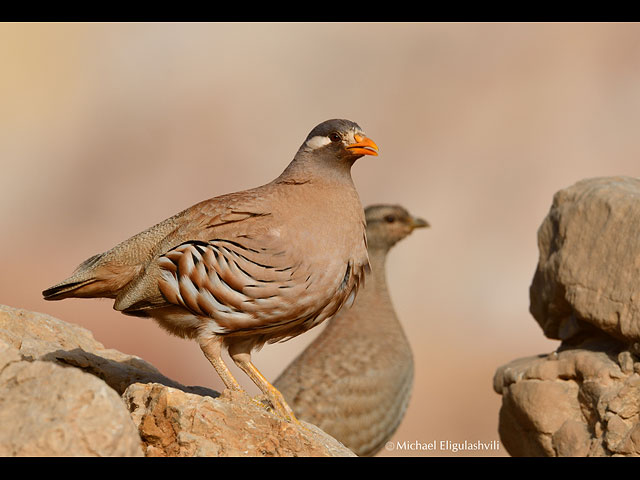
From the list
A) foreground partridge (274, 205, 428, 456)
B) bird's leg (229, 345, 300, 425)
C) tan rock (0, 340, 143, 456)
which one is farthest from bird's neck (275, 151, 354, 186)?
foreground partridge (274, 205, 428, 456)

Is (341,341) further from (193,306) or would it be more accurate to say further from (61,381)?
(61,381)

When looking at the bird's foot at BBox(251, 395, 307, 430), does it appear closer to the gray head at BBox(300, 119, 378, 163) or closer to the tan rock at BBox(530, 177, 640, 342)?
the gray head at BBox(300, 119, 378, 163)

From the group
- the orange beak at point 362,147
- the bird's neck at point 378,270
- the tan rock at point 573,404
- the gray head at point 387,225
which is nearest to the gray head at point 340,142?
the orange beak at point 362,147

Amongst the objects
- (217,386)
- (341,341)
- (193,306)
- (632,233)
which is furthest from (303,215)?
(217,386)

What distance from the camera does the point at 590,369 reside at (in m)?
6.74

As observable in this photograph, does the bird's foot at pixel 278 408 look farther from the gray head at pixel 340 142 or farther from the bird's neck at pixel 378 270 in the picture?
the bird's neck at pixel 378 270

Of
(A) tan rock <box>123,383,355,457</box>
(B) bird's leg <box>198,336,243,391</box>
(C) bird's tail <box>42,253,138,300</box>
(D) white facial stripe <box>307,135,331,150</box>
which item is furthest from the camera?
(D) white facial stripe <box>307,135,331,150</box>

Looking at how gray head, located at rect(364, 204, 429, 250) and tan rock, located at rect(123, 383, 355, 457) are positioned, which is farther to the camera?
gray head, located at rect(364, 204, 429, 250)

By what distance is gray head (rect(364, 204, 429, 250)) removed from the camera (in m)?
11.5

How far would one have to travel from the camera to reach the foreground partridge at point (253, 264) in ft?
19.0

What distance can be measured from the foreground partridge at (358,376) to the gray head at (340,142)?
151 inches

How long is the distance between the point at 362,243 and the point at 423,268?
12716 millimetres

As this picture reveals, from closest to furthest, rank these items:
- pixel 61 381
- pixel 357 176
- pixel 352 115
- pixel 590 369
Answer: pixel 61 381, pixel 590 369, pixel 357 176, pixel 352 115

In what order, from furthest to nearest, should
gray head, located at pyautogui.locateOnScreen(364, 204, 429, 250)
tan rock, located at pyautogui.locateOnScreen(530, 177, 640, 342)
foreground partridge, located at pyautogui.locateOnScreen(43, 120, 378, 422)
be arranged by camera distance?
gray head, located at pyautogui.locateOnScreen(364, 204, 429, 250)
tan rock, located at pyautogui.locateOnScreen(530, 177, 640, 342)
foreground partridge, located at pyautogui.locateOnScreen(43, 120, 378, 422)
